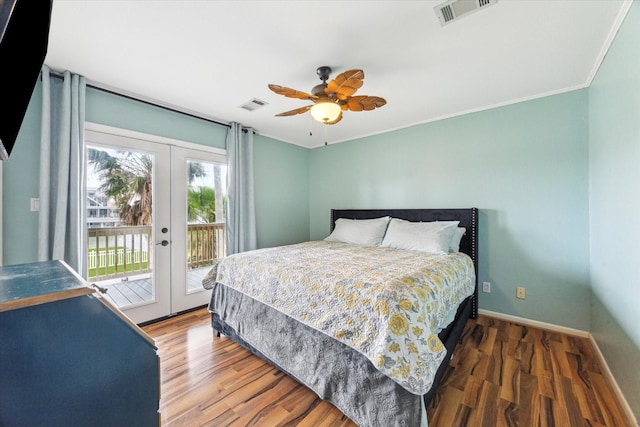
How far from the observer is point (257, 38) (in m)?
1.77

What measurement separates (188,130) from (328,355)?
2.87 m

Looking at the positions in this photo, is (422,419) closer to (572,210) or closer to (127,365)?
(127,365)

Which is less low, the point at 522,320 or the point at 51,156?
the point at 51,156

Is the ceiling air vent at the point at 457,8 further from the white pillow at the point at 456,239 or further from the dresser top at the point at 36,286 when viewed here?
the dresser top at the point at 36,286

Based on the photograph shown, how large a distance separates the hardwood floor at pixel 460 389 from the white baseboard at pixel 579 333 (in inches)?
1.8

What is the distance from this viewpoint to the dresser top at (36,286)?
572mm

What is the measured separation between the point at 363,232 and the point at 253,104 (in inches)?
78.0

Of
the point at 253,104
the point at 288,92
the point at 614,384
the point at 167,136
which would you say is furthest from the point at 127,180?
the point at 614,384

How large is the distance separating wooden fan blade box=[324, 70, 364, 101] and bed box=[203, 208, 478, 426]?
51.8 inches

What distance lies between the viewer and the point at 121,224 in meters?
2.64

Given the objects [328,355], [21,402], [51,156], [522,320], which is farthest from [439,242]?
[51,156]

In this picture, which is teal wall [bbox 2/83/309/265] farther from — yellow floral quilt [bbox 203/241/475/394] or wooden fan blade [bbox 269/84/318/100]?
wooden fan blade [bbox 269/84/318/100]

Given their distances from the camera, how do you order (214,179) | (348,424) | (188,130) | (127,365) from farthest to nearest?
(214,179)
(188,130)
(348,424)
(127,365)

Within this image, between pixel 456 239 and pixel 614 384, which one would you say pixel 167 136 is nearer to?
pixel 456 239
